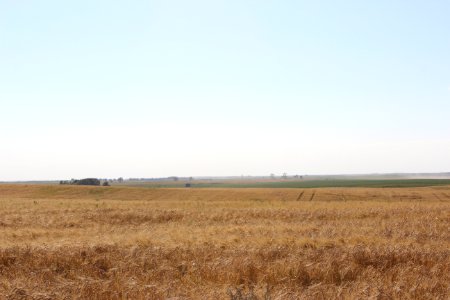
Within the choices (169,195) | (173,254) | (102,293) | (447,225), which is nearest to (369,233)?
(447,225)

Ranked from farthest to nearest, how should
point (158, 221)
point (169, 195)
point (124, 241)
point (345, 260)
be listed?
point (169, 195) < point (158, 221) < point (124, 241) < point (345, 260)

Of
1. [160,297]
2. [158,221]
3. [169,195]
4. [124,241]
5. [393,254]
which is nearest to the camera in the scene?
[160,297]

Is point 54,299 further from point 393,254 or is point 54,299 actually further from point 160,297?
point 393,254

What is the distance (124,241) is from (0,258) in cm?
345

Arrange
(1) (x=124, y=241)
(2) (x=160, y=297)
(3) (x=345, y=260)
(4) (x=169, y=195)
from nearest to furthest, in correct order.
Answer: (2) (x=160, y=297) → (3) (x=345, y=260) → (1) (x=124, y=241) → (4) (x=169, y=195)

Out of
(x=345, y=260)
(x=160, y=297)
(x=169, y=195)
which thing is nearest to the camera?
(x=160, y=297)

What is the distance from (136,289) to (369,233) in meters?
11.2

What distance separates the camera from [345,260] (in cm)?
901

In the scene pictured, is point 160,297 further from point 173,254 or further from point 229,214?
point 229,214

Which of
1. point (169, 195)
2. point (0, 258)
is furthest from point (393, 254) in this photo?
point (169, 195)

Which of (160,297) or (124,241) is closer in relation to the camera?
(160,297)

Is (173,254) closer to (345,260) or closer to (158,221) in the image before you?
(345,260)

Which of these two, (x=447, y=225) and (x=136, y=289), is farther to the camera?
(x=447, y=225)

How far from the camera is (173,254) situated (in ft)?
33.0
